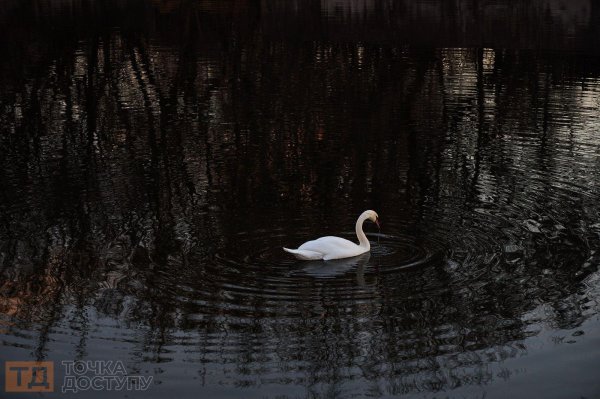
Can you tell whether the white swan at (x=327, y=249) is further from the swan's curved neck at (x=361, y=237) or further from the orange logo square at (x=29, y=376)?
the orange logo square at (x=29, y=376)

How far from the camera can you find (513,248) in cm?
1555

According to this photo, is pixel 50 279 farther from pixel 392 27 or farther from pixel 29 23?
pixel 29 23

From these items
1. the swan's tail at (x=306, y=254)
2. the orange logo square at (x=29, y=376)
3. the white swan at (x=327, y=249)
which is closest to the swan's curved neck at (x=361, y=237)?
the white swan at (x=327, y=249)

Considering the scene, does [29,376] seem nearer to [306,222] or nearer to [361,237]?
[361,237]

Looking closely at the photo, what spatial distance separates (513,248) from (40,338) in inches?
291

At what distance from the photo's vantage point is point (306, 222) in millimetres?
17016

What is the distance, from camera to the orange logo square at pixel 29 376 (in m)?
11.3

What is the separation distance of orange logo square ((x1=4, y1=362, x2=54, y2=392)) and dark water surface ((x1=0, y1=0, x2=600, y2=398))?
11.2 inches

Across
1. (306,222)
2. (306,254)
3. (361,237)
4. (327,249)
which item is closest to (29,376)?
(306,254)

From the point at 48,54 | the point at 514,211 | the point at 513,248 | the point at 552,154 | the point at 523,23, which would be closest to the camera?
the point at 513,248

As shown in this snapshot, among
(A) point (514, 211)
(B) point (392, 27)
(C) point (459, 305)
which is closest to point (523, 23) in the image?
(B) point (392, 27)

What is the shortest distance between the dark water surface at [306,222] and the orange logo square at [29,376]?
0.93 ft

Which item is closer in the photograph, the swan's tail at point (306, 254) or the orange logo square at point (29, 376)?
the orange logo square at point (29, 376)

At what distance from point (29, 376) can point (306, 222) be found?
6.61m
